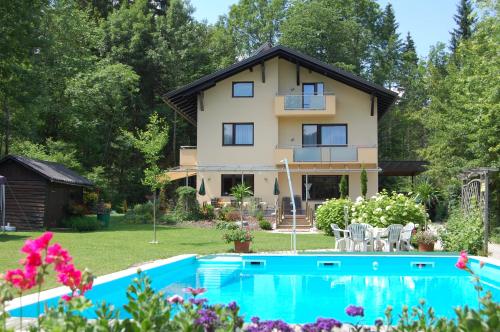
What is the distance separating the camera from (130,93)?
40.6m

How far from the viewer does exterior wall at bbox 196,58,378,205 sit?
103ft

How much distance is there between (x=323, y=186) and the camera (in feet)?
104

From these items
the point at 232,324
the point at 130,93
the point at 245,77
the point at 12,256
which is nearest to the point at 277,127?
the point at 245,77

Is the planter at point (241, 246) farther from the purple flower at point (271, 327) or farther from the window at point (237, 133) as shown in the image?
the window at point (237, 133)

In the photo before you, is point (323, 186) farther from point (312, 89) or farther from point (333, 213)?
point (333, 213)

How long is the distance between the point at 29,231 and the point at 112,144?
62.3 ft

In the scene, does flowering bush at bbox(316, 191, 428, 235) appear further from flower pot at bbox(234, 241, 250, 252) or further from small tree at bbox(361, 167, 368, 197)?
small tree at bbox(361, 167, 368, 197)

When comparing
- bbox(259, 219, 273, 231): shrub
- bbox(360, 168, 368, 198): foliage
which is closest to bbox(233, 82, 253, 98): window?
bbox(360, 168, 368, 198): foliage

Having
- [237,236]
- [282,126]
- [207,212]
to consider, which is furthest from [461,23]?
[237,236]

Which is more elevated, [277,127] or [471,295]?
[277,127]

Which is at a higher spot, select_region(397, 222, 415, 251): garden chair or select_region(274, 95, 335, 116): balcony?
select_region(274, 95, 335, 116): balcony

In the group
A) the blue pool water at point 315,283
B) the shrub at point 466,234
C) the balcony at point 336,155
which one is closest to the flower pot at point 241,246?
the blue pool water at point 315,283

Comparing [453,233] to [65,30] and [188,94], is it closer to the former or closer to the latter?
A: [188,94]

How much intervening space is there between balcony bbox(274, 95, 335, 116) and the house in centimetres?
6
